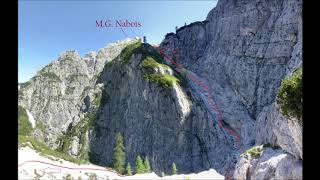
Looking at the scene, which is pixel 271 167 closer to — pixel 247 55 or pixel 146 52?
pixel 247 55

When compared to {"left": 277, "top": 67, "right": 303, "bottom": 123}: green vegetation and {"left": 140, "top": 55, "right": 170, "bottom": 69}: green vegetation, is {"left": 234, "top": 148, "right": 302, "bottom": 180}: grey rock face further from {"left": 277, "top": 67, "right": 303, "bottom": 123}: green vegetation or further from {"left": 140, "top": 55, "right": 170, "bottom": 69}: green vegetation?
{"left": 140, "top": 55, "right": 170, "bottom": 69}: green vegetation

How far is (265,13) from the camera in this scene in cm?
15562

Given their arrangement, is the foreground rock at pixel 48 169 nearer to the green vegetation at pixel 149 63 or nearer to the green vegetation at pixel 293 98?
the green vegetation at pixel 293 98

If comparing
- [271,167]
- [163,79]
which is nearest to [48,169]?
[271,167]

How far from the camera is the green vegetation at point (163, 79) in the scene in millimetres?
159462

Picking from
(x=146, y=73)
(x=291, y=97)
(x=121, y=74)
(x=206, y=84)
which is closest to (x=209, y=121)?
(x=206, y=84)

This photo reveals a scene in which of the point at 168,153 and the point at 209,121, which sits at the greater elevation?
the point at 209,121

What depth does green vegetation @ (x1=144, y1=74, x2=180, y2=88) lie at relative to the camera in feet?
523

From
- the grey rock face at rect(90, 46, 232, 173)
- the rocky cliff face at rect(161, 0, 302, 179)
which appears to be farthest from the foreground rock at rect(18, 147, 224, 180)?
the rocky cliff face at rect(161, 0, 302, 179)

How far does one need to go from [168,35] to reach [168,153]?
7524 cm

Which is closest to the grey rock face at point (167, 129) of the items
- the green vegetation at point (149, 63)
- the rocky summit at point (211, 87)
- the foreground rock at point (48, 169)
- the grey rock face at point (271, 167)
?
the rocky summit at point (211, 87)

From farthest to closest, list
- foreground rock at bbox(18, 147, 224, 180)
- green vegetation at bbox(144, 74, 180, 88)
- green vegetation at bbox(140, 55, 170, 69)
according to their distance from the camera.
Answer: green vegetation at bbox(140, 55, 170, 69) < green vegetation at bbox(144, 74, 180, 88) < foreground rock at bbox(18, 147, 224, 180)
